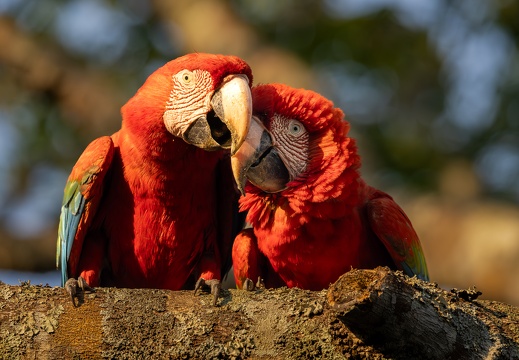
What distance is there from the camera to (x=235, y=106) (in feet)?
15.9

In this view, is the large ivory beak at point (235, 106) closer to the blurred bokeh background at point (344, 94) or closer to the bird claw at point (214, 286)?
the bird claw at point (214, 286)

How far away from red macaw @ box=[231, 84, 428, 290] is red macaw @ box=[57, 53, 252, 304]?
0.31 m

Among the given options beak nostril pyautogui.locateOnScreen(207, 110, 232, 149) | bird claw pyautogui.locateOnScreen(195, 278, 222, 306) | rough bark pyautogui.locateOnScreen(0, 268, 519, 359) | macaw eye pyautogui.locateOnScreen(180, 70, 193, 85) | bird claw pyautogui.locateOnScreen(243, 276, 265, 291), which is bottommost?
rough bark pyautogui.locateOnScreen(0, 268, 519, 359)

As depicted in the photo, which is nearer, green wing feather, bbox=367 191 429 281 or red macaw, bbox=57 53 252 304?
green wing feather, bbox=367 191 429 281

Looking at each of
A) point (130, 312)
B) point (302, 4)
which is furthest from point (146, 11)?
point (130, 312)

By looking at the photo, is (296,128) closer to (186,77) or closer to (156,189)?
(186,77)

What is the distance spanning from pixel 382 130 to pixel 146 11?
4773mm

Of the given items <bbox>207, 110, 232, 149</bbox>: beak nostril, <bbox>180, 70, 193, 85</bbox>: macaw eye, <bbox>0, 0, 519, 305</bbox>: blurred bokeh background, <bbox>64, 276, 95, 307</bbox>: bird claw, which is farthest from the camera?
<bbox>0, 0, 519, 305</bbox>: blurred bokeh background

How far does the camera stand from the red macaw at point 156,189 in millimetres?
5148

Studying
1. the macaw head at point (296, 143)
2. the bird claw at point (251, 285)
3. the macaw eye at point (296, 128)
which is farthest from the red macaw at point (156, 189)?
the bird claw at point (251, 285)

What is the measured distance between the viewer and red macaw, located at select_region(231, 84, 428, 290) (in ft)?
16.0

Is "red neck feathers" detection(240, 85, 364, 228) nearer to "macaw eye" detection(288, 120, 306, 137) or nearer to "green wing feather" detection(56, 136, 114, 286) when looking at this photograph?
"macaw eye" detection(288, 120, 306, 137)

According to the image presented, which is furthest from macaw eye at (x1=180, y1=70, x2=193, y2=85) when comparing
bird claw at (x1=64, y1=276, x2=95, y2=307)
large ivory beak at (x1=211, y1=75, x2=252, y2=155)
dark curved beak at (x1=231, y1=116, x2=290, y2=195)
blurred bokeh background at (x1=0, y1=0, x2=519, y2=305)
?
blurred bokeh background at (x1=0, y1=0, x2=519, y2=305)

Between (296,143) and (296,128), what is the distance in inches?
3.8
